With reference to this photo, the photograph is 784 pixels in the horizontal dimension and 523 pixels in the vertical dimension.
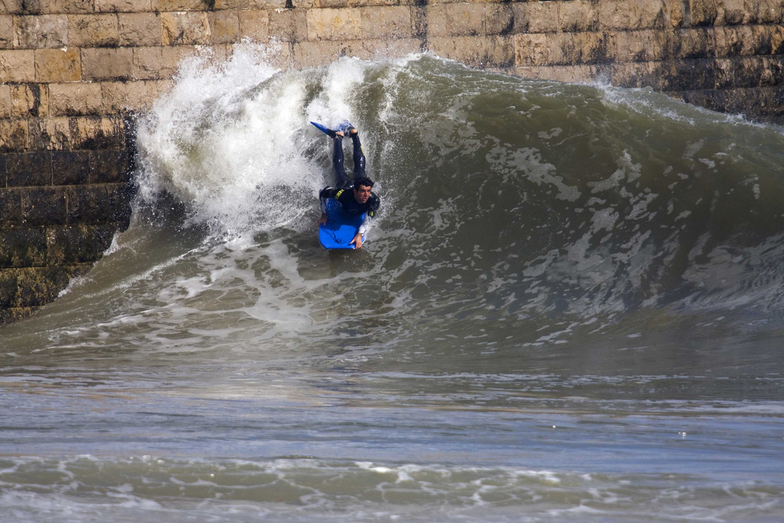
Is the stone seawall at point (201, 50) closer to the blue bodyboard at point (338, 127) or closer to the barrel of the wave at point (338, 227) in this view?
the blue bodyboard at point (338, 127)

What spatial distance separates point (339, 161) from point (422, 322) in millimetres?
2649

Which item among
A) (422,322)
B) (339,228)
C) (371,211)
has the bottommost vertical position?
(422,322)

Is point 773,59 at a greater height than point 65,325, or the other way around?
point 773,59

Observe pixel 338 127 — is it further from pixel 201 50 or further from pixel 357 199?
pixel 201 50

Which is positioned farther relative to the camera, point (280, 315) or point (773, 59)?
point (773, 59)

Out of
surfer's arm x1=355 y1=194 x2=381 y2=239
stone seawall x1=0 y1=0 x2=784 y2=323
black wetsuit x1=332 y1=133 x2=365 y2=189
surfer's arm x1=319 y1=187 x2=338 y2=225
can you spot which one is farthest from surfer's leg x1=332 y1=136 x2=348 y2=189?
stone seawall x1=0 y1=0 x2=784 y2=323

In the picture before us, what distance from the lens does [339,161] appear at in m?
7.96

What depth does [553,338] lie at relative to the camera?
17.5 feet

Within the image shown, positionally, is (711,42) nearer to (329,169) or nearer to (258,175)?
(329,169)

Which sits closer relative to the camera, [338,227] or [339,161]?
[338,227]

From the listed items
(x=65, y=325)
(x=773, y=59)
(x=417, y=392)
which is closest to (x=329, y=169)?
(x=65, y=325)

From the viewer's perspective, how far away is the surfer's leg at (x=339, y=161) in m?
7.94

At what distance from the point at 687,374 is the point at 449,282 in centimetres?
287

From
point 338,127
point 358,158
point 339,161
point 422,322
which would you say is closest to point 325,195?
point 339,161
